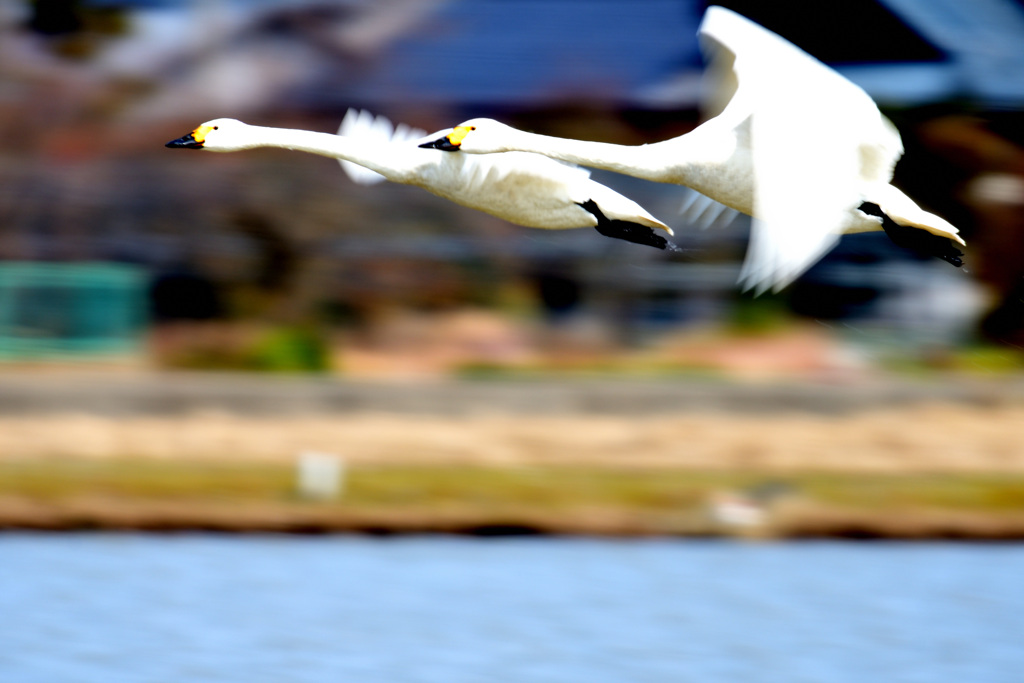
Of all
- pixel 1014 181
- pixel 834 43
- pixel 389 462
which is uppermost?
pixel 834 43

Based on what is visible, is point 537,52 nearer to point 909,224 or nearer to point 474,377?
point 474,377

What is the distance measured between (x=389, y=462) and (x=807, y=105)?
48.3 feet

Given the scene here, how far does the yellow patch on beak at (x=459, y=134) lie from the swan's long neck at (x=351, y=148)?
209 millimetres

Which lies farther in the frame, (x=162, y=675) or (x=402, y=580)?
(x=402, y=580)

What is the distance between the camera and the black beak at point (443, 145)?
14.4 feet

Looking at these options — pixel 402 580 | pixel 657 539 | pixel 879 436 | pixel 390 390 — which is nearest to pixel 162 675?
pixel 402 580

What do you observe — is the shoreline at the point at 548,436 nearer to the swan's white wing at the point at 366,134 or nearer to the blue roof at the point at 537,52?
the blue roof at the point at 537,52

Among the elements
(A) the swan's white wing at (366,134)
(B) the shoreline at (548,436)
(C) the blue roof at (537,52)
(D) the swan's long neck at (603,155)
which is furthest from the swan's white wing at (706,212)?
(C) the blue roof at (537,52)

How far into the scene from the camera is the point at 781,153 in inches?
172

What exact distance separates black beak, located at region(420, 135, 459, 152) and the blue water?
24.3 feet

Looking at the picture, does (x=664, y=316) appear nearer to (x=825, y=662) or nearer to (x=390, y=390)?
(x=390, y=390)

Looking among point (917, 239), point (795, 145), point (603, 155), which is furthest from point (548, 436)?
point (795, 145)

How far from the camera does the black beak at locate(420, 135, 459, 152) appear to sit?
439 cm

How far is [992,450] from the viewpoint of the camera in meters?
19.1
